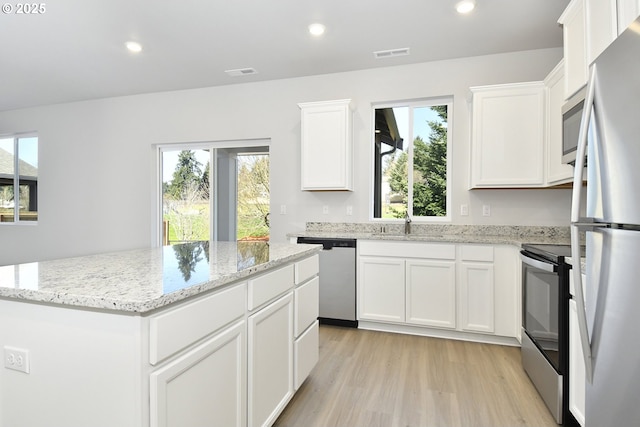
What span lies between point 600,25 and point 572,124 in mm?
562

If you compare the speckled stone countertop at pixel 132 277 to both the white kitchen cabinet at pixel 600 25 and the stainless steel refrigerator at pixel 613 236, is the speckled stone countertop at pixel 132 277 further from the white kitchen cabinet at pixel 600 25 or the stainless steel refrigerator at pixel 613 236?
the white kitchen cabinet at pixel 600 25

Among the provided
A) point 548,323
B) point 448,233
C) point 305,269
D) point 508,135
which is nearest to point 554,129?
point 508,135

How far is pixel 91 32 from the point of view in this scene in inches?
123

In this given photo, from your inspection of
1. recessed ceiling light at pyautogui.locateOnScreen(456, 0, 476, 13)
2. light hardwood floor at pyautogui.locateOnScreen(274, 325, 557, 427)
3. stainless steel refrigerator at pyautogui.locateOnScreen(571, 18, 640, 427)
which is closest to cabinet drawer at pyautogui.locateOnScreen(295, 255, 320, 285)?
light hardwood floor at pyautogui.locateOnScreen(274, 325, 557, 427)

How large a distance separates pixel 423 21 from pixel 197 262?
270 cm

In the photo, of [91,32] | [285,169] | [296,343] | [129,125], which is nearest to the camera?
[296,343]

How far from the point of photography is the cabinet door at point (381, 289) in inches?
127

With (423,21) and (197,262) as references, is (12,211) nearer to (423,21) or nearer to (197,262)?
(197,262)

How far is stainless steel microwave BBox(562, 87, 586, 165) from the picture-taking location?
207 centimetres

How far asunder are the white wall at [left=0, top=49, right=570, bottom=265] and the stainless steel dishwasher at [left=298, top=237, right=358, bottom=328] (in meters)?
0.65

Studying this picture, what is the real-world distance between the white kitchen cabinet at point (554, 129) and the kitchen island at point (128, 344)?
2.63 m

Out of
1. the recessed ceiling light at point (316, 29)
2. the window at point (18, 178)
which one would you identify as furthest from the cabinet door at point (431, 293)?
the window at point (18, 178)

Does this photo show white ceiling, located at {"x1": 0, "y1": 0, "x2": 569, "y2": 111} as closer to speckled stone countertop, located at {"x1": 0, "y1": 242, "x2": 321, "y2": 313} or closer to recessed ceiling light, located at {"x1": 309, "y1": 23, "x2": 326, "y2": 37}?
recessed ceiling light, located at {"x1": 309, "y1": 23, "x2": 326, "y2": 37}

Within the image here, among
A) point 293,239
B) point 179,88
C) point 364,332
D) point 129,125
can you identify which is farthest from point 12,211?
point 364,332
